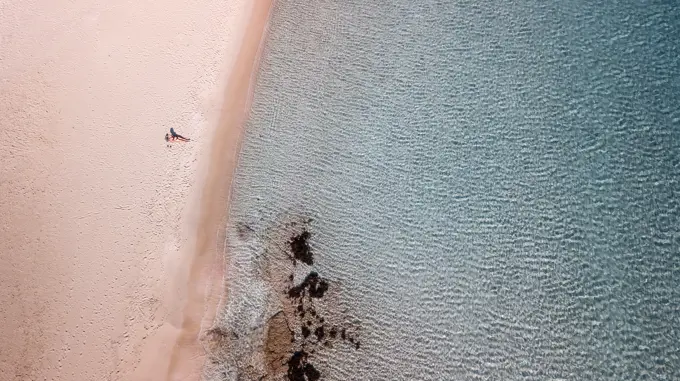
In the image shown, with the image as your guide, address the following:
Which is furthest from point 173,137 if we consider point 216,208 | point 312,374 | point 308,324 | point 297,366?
point 312,374

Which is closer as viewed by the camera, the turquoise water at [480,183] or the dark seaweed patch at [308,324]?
the turquoise water at [480,183]

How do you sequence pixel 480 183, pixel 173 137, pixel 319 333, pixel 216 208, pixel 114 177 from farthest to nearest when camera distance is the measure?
1. pixel 173 137
2. pixel 114 177
3. pixel 216 208
4. pixel 480 183
5. pixel 319 333

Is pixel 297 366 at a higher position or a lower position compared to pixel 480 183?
lower

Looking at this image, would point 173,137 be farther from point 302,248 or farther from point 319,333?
point 319,333

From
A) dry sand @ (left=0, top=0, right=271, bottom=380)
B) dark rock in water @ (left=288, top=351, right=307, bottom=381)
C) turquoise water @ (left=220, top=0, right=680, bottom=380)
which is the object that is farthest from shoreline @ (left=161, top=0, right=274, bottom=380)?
dark rock in water @ (left=288, top=351, right=307, bottom=381)

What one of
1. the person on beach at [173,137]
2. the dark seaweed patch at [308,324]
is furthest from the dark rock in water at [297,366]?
the person on beach at [173,137]

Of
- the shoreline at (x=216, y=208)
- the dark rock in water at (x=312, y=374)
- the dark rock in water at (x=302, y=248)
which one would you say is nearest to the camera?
the dark rock in water at (x=312, y=374)

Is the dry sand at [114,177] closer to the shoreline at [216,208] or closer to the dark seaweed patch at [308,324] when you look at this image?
the shoreline at [216,208]
